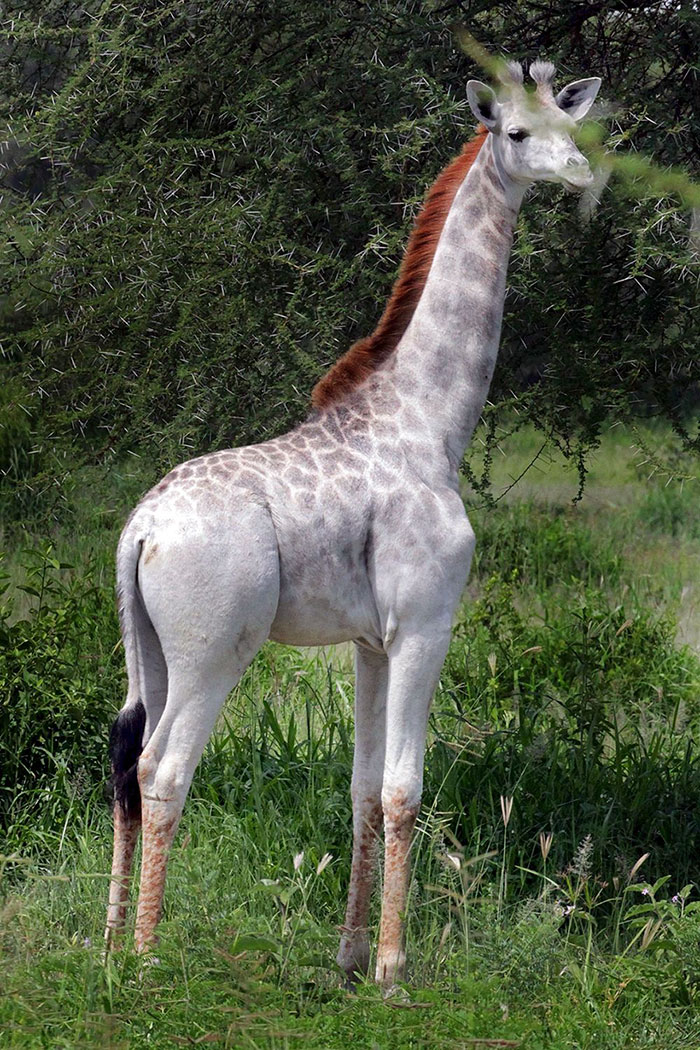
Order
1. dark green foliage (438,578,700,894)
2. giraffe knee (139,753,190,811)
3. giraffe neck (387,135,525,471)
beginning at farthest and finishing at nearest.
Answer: dark green foliage (438,578,700,894)
giraffe neck (387,135,525,471)
giraffe knee (139,753,190,811)

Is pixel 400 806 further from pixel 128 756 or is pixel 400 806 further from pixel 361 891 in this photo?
pixel 128 756

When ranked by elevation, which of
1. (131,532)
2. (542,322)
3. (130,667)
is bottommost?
(130,667)

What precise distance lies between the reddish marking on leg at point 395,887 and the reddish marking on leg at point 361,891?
0.94 feet

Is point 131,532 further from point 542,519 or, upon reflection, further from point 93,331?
point 542,519

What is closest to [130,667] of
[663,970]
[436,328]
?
[436,328]

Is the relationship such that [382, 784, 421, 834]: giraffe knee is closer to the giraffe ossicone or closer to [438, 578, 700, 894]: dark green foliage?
the giraffe ossicone

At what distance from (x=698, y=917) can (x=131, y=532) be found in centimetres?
209

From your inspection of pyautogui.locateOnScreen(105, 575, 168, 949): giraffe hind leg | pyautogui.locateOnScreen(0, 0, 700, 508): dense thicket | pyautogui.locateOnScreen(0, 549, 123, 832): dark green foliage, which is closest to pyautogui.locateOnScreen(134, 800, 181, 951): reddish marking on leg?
pyautogui.locateOnScreen(105, 575, 168, 949): giraffe hind leg

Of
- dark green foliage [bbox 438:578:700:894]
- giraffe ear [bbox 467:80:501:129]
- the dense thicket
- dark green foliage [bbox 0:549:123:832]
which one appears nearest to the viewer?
giraffe ear [bbox 467:80:501:129]

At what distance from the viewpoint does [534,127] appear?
388 centimetres

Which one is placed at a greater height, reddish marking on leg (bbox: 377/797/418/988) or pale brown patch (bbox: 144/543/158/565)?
pale brown patch (bbox: 144/543/158/565)

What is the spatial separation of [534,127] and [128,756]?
2.18 m

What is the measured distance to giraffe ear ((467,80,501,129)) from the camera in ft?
12.9

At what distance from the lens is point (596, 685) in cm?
663
